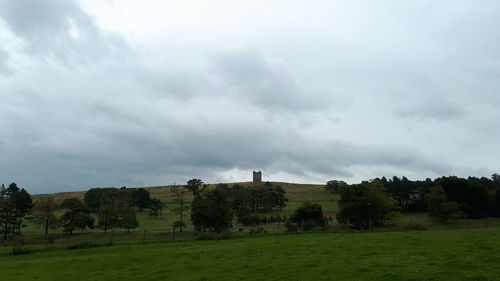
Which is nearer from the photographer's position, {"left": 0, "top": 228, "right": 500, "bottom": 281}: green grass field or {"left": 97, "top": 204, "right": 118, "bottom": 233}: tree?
{"left": 0, "top": 228, "right": 500, "bottom": 281}: green grass field

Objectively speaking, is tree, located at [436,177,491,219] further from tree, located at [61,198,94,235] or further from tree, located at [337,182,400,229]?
tree, located at [61,198,94,235]

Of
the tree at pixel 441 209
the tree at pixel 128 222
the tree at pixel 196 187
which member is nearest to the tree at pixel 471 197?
the tree at pixel 441 209

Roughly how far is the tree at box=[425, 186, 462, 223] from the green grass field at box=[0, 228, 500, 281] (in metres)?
55.1

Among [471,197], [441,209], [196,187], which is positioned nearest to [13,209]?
[196,187]

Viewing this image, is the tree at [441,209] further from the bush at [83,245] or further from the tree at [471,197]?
the bush at [83,245]

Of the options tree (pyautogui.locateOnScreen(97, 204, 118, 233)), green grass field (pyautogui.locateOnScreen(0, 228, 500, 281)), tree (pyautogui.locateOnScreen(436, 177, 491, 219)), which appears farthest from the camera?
tree (pyautogui.locateOnScreen(436, 177, 491, 219))

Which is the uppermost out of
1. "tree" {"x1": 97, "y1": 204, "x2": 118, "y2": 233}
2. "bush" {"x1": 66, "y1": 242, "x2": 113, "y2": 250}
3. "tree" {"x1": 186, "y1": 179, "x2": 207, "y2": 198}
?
"tree" {"x1": 186, "y1": 179, "x2": 207, "y2": 198}

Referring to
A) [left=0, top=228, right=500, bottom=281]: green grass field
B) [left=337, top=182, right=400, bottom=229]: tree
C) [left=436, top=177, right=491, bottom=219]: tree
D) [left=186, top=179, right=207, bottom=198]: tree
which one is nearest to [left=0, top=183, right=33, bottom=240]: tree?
[left=186, top=179, right=207, bottom=198]: tree

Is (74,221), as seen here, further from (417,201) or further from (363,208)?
(417,201)

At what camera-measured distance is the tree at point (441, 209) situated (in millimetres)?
81850

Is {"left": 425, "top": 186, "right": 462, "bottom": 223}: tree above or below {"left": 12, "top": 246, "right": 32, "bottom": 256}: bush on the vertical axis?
above

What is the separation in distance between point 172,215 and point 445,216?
260ft

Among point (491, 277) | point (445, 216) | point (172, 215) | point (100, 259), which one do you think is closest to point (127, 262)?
point (100, 259)

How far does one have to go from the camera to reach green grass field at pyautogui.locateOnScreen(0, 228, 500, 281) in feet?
69.2
